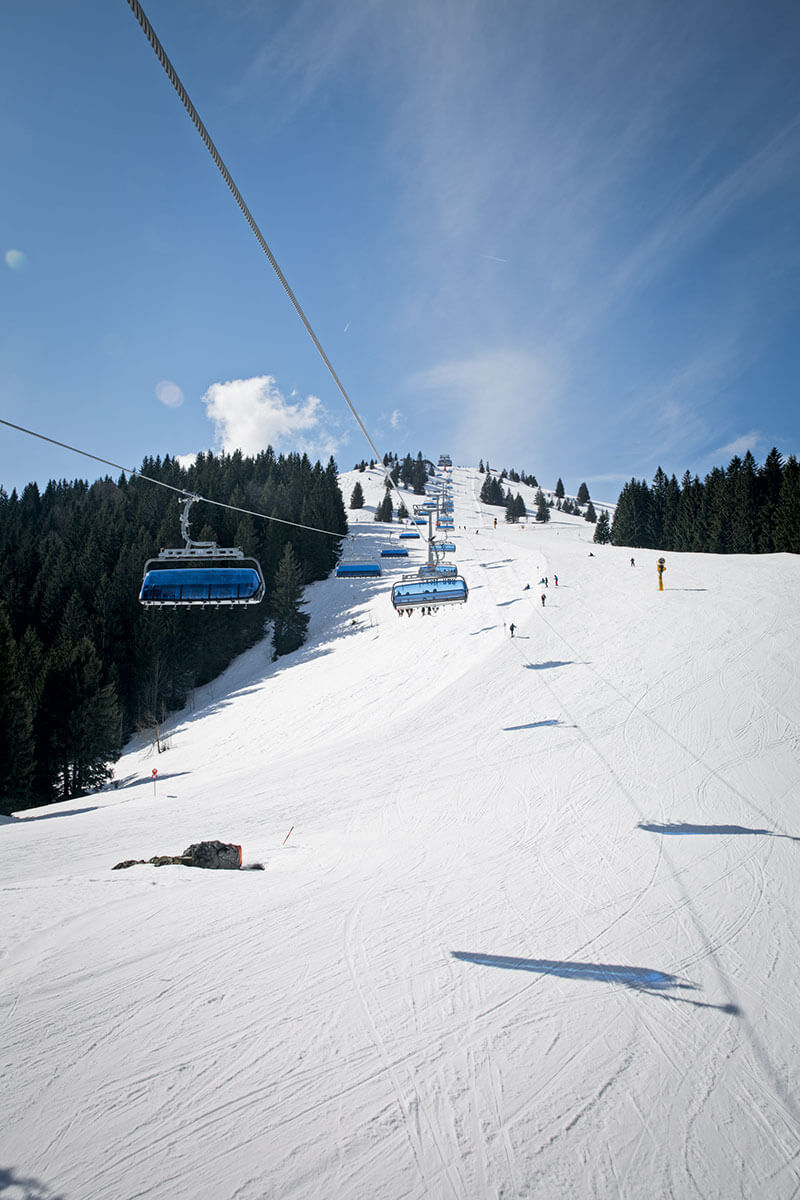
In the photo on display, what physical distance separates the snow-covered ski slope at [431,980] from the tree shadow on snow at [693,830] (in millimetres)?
103

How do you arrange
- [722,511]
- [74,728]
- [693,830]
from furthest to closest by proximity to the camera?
[722,511] < [74,728] < [693,830]

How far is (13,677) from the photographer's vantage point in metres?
24.4

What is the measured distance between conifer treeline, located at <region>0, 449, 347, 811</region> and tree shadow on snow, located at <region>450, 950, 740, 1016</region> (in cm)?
2569

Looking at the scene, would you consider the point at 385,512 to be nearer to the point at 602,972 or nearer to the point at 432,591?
the point at 432,591

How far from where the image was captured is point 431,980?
6621mm

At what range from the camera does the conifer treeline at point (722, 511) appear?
55750 mm

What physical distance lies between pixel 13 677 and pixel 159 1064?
84.4ft

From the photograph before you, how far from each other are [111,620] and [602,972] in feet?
158

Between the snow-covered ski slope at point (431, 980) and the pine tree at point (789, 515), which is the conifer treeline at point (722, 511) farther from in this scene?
the snow-covered ski slope at point (431, 980)

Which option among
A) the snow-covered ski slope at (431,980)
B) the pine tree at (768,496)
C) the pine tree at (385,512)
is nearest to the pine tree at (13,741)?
the snow-covered ski slope at (431,980)

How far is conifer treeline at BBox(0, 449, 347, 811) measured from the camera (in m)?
28.5

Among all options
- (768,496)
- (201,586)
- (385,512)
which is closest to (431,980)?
(201,586)

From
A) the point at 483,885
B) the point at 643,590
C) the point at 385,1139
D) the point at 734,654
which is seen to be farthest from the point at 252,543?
the point at 385,1139

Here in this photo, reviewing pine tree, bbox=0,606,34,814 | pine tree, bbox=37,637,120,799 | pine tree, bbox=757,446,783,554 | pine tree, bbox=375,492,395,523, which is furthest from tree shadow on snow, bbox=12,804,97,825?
pine tree, bbox=375,492,395,523
